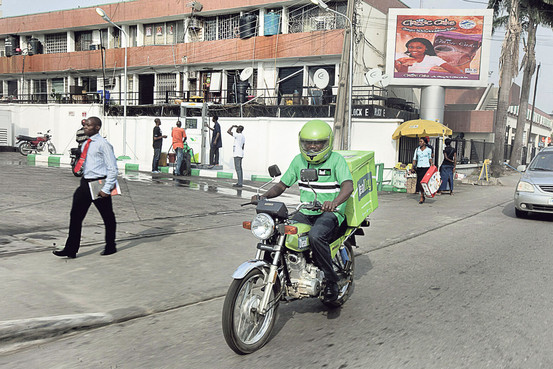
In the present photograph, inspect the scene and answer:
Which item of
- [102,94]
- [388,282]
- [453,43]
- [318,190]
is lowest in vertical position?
[388,282]

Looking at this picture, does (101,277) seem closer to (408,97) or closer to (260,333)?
(260,333)

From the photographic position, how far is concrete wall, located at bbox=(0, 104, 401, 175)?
2114 centimetres

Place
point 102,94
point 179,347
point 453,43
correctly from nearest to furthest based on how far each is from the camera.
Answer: point 179,347
point 453,43
point 102,94

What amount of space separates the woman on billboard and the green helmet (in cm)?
2242

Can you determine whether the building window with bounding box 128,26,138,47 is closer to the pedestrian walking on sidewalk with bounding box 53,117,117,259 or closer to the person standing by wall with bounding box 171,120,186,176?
the person standing by wall with bounding box 171,120,186,176

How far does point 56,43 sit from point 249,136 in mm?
22179

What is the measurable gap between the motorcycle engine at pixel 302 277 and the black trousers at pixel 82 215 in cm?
315

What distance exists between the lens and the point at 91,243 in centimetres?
682

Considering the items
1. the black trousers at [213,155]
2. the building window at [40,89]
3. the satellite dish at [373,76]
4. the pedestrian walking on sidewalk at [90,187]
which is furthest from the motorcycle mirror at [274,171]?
the building window at [40,89]

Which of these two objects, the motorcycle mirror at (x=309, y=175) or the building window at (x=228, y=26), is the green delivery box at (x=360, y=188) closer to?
the motorcycle mirror at (x=309, y=175)

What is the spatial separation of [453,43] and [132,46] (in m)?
20.8

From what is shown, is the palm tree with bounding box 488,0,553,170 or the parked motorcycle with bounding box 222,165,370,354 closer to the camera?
the parked motorcycle with bounding box 222,165,370,354

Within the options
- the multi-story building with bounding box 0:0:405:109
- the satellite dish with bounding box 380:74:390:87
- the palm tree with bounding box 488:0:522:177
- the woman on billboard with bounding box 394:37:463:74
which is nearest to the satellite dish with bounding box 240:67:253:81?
the multi-story building with bounding box 0:0:405:109

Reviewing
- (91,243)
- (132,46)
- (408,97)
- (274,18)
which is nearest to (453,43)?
(408,97)
